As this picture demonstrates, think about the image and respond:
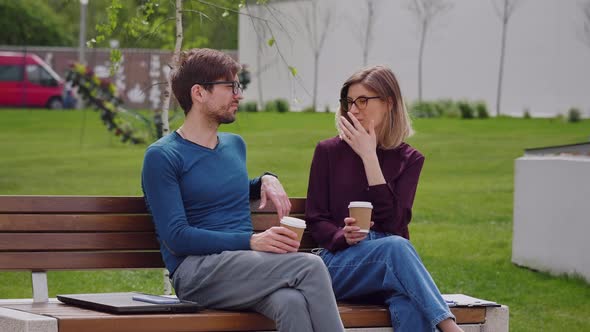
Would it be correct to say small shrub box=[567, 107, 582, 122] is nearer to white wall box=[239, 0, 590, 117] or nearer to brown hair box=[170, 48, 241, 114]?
white wall box=[239, 0, 590, 117]

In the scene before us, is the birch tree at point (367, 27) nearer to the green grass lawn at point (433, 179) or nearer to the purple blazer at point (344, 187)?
the green grass lawn at point (433, 179)

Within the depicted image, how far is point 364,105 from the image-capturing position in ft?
17.9

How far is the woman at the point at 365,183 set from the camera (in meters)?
5.10

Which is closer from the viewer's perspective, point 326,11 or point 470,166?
point 470,166

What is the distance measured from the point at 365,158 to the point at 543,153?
440 cm

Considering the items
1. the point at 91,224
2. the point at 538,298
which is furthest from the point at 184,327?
the point at 538,298

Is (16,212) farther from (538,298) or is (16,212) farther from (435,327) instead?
(538,298)

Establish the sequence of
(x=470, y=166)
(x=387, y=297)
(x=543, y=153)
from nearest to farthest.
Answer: (x=387, y=297), (x=543, y=153), (x=470, y=166)

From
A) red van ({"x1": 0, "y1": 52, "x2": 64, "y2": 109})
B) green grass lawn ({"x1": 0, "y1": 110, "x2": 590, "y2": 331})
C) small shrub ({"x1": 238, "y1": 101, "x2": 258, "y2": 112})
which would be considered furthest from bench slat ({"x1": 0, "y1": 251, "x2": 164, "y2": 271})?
red van ({"x1": 0, "y1": 52, "x2": 64, "y2": 109})

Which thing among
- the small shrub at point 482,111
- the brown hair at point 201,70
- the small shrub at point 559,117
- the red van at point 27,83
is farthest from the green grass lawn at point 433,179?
the red van at point 27,83

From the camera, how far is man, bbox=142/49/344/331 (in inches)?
182

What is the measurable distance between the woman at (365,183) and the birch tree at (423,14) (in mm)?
22094

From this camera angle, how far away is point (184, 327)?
180 inches

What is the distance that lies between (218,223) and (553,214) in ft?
15.4
